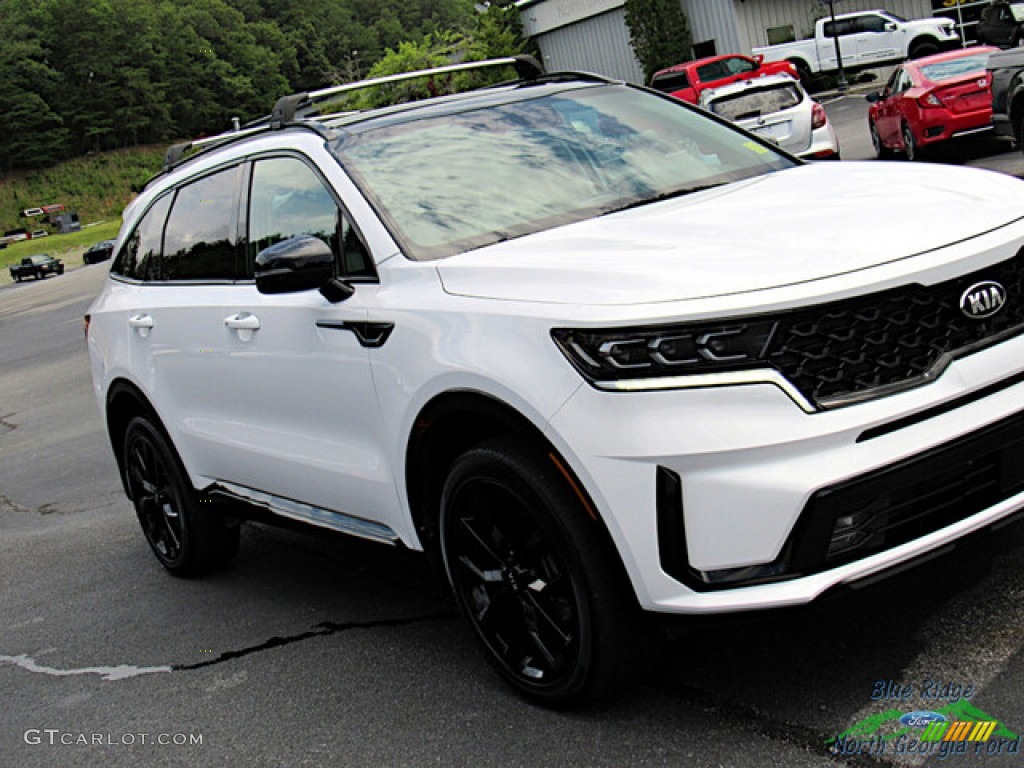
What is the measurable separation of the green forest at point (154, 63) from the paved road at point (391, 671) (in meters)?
156

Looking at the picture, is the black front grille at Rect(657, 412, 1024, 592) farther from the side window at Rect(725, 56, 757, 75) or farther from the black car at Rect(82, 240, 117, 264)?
the black car at Rect(82, 240, 117, 264)

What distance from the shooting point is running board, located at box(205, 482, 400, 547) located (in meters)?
4.39

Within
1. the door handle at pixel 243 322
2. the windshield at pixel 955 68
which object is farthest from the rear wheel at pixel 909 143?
the door handle at pixel 243 322

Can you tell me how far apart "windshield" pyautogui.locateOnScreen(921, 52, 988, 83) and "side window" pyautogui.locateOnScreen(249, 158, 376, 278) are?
14.0 m

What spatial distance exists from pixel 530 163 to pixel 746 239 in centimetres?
126

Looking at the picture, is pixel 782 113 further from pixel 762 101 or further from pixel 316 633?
pixel 316 633

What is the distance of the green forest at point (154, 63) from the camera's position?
16362 centimetres

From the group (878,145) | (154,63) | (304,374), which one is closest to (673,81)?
(878,145)

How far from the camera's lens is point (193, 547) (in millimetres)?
5926

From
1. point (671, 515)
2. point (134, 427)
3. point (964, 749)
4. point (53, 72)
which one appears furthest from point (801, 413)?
point (53, 72)

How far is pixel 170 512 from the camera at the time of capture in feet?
19.7

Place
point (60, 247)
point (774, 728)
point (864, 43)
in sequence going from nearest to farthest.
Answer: point (774, 728) < point (864, 43) < point (60, 247)

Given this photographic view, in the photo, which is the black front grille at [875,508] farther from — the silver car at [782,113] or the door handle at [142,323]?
the silver car at [782,113]

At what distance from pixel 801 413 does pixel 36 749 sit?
115 inches
